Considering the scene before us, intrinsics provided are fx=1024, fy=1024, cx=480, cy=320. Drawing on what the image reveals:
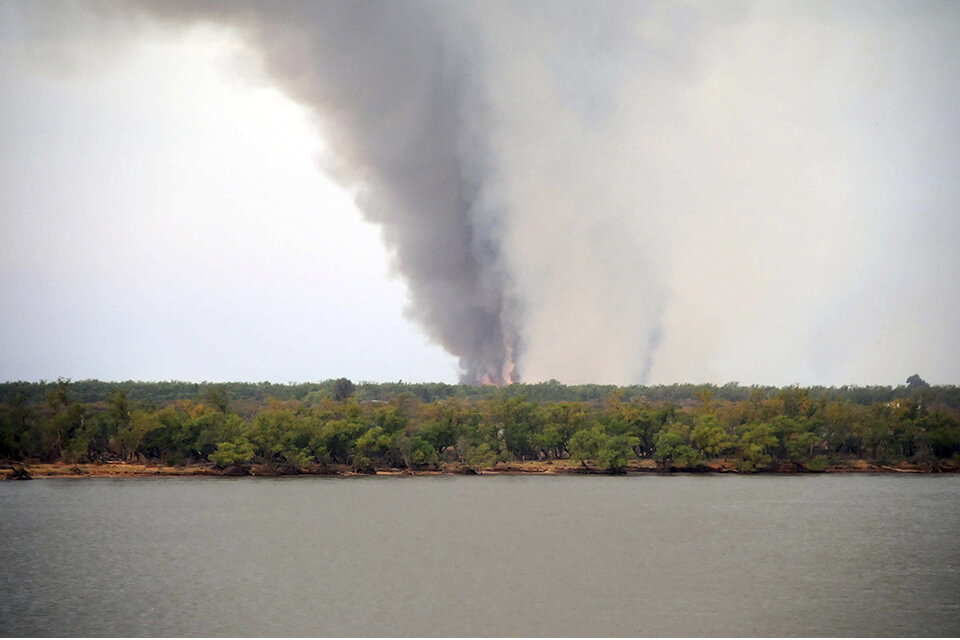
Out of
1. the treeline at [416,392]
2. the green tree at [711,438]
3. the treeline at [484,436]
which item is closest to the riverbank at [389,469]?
the treeline at [484,436]

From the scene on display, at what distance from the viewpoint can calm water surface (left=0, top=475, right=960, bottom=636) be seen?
104ft

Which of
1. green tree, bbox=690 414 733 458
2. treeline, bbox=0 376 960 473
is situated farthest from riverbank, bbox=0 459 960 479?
green tree, bbox=690 414 733 458

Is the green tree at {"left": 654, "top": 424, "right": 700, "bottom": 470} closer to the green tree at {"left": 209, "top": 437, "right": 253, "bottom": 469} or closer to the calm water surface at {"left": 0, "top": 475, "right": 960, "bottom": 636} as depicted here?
the calm water surface at {"left": 0, "top": 475, "right": 960, "bottom": 636}

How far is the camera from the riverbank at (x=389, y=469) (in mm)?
79062

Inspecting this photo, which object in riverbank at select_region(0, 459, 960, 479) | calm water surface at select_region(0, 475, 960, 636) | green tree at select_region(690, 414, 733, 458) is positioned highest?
green tree at select_region(690, 414, 733, 458)

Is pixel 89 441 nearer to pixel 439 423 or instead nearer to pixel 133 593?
pixel 439 423

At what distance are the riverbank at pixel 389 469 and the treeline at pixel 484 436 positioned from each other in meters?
0.62

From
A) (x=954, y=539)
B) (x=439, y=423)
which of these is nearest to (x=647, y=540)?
(x=954, y=539)

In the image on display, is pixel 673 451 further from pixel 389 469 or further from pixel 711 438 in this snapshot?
pixel 389 469

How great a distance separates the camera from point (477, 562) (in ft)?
137

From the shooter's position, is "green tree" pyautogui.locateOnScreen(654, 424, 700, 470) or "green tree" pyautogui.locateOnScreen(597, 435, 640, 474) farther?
"green tree" pyautogui.locateOnScreen(654, 424, 700, 470)

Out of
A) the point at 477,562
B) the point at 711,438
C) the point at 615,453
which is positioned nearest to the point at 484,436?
the point at 615,453

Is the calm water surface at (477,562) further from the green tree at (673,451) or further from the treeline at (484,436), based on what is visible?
the green tree at (673,451)

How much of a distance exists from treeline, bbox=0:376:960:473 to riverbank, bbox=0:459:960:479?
0.62 m
